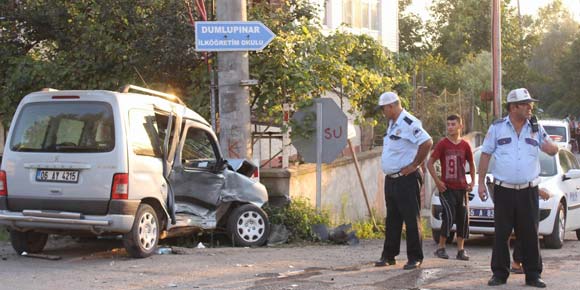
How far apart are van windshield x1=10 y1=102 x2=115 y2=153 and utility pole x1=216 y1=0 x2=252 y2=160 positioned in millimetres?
3262

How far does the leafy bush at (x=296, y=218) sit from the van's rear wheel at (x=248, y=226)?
0.76m

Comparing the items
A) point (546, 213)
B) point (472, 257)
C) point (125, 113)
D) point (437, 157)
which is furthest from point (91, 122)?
point (546, 213)

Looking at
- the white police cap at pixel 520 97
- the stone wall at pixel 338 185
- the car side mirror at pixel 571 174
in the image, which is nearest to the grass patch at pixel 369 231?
the stone wall at pixel 338 185

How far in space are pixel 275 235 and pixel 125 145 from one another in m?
3.19

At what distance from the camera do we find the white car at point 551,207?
11930mm

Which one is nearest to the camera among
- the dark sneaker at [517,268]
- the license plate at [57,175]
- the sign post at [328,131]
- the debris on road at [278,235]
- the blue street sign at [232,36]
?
the dark sneaker at [517,268]

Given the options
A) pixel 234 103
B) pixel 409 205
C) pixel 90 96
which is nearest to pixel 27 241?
pixel 90 96

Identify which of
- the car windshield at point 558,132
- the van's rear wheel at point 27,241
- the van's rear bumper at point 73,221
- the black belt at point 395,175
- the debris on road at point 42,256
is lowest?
the debris on road at point 42,256

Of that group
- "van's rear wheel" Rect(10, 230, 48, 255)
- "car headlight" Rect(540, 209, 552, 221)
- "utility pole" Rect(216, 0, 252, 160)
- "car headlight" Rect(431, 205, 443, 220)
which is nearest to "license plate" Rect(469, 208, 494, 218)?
Answer: "car headlight" Rect(431, 205, 443, 220)

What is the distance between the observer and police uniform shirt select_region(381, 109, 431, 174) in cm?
883

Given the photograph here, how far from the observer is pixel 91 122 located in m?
9.40

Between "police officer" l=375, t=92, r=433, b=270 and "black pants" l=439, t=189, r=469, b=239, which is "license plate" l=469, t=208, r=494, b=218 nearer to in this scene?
"black pants" l=439, t=189, r=469, b=239

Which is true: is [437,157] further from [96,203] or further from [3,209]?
[3,209]

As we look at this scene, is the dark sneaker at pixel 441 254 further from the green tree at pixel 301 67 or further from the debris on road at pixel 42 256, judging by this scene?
the debris on road at pixel 42 256
